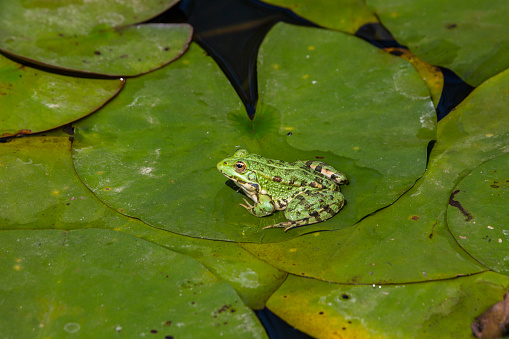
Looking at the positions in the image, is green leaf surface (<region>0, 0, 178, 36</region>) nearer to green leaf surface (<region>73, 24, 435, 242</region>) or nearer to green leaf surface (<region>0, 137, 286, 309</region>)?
green leaf surface (<region>73, 24, 435, 242</region>)

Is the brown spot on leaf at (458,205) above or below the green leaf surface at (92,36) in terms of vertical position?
below

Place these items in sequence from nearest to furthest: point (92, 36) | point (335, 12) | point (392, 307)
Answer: point (392, 307), point (92, 36), point (335, 12)

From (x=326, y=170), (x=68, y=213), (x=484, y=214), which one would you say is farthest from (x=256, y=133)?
(x=484, y=214)

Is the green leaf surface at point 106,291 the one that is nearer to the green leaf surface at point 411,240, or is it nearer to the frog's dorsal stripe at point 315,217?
the green leaf surface at point 411,240

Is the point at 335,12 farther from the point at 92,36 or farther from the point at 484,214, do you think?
the point at 484,214

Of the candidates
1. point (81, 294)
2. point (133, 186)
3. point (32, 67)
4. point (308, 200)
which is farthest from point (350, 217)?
point (32, 67)

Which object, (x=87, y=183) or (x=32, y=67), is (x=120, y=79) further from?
(x=87, y=183)

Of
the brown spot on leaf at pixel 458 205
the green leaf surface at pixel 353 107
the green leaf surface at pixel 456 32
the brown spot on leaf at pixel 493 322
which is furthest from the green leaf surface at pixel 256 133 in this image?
the brown spot on leaf at pixel 493 322
